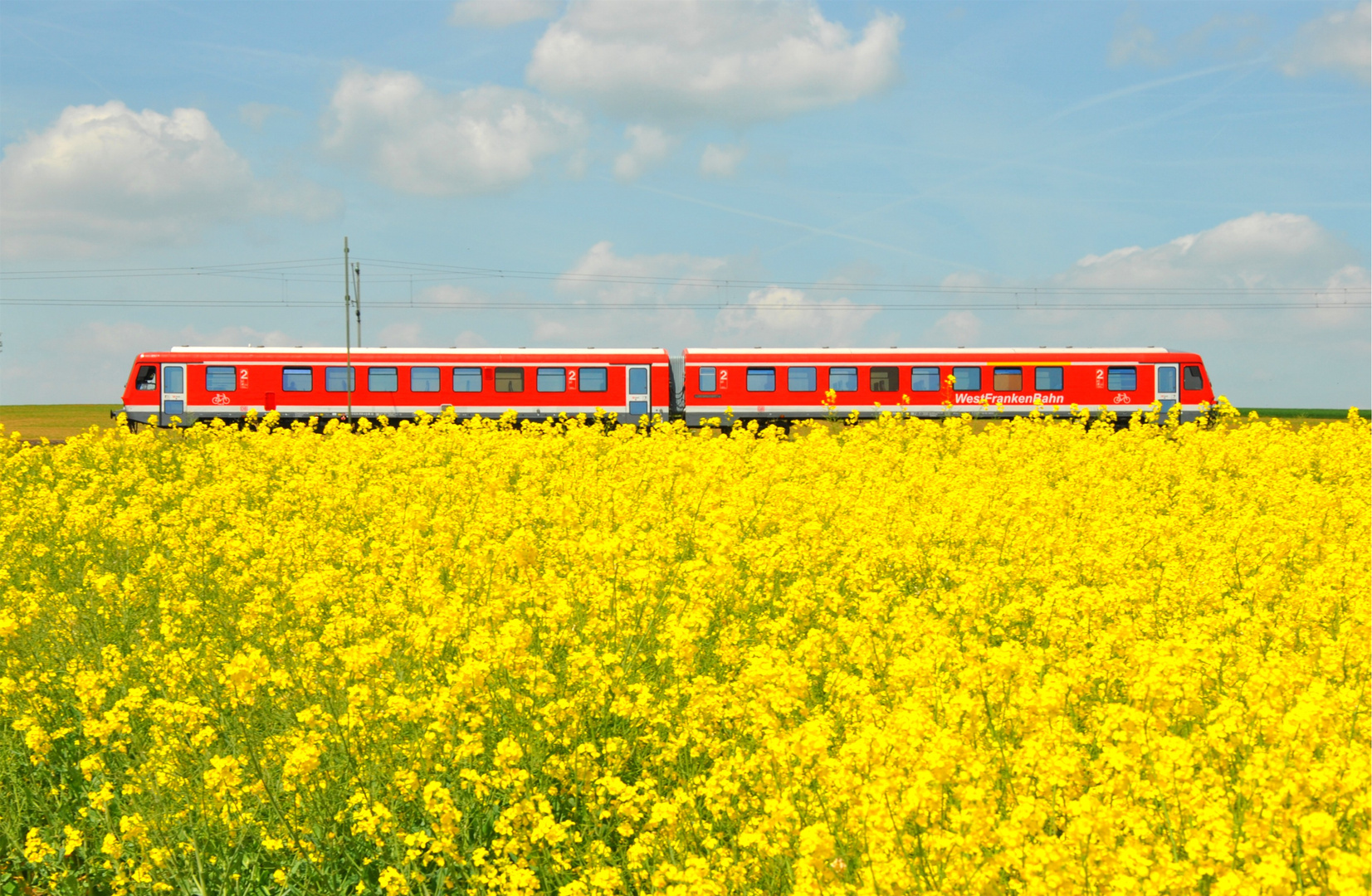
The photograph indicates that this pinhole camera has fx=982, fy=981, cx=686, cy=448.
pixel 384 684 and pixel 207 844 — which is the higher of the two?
pixel 384 684

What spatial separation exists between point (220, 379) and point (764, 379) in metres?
14.1

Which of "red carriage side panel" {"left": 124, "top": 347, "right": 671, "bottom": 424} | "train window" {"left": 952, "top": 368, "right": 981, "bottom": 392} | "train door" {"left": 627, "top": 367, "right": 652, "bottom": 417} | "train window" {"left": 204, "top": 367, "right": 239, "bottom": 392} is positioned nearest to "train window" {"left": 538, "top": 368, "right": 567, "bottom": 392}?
"red carriage side panel" {"left": 124, "top": 347, "right": 671, "bottom": 424}

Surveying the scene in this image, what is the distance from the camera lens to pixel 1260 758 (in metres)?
2.65

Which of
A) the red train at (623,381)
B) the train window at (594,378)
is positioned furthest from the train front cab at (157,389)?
the train window at (594,378)

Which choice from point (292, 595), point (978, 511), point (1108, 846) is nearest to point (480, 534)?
point (292, 595)

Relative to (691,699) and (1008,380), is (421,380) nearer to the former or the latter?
(1008,380)

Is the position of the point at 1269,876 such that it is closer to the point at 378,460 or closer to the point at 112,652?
the point at 112,652

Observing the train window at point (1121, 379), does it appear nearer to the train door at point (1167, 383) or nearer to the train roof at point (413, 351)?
the train door at point (1167, 383)

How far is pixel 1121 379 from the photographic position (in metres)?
25.7

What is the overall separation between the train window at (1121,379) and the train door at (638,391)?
12013 mm

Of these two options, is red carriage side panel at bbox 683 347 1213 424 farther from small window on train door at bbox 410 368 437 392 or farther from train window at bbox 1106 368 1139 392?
small window on train door at bbox 410 368 437 392

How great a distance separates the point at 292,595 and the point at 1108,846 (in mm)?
3825

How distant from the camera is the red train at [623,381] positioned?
25.1 meters

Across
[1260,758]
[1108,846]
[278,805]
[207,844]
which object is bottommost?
[207,844]
